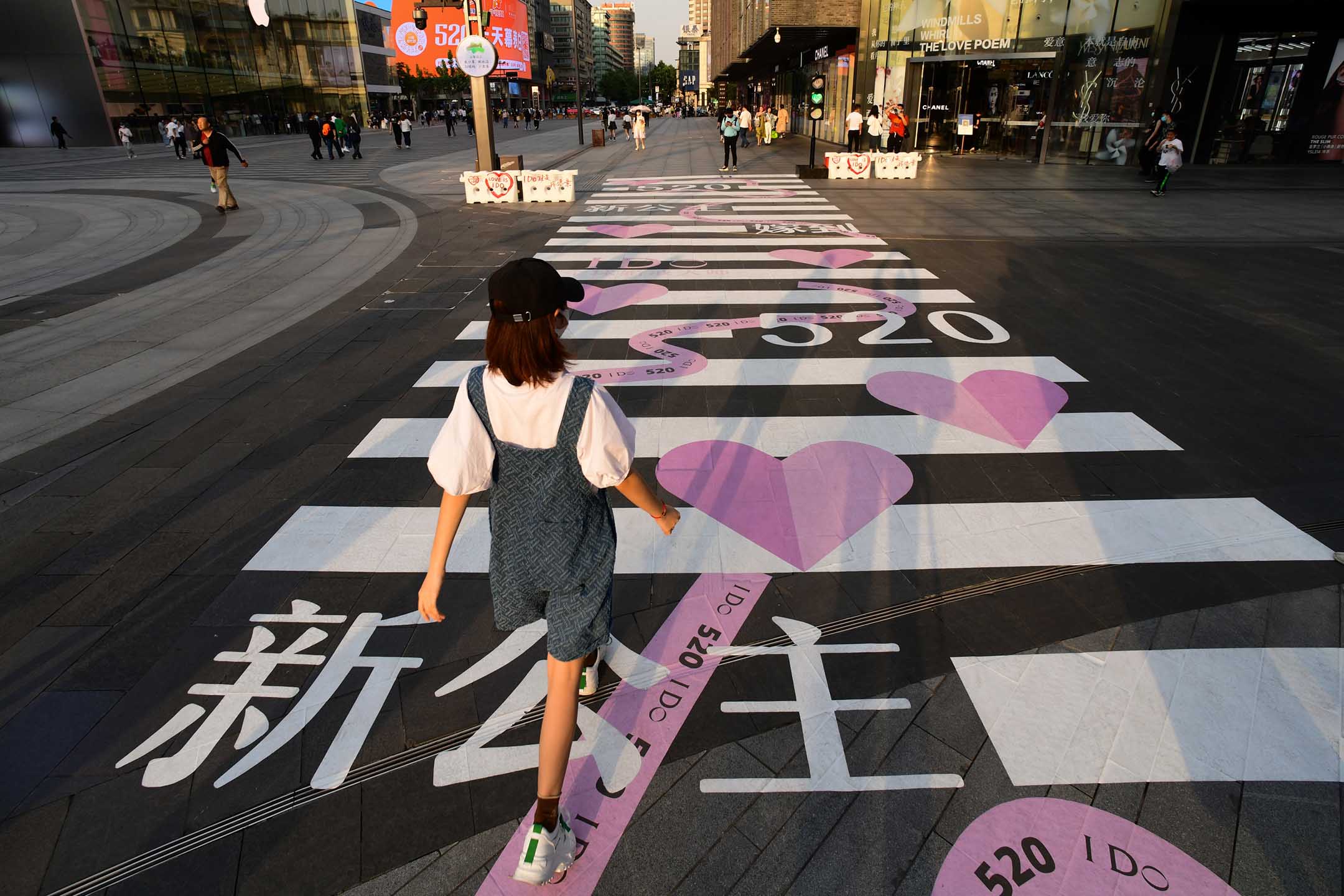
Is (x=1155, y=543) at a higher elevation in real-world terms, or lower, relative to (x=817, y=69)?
lower

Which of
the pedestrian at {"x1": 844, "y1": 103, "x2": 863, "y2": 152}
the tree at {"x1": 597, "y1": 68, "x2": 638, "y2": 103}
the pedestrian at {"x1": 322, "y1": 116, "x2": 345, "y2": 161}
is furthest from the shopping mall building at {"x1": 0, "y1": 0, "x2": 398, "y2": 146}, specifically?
the tree at {"x1": 597, "y1": 68, "x2": 638, "y2": 103}

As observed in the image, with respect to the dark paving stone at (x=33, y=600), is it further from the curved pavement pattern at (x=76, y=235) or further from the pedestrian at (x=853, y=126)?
the pedestrian at (x=853, y=126)

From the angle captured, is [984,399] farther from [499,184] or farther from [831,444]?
[499,184]

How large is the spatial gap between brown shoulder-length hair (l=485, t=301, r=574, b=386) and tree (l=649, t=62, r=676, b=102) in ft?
640

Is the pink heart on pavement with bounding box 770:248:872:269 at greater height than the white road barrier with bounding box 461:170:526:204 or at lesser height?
lesser

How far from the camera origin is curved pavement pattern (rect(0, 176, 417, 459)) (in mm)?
6727

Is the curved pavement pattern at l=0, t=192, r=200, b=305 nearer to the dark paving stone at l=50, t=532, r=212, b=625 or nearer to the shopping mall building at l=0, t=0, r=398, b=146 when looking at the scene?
the dark paving stone at l=50, t=532, r=212, b=625

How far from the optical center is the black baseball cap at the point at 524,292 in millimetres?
2105

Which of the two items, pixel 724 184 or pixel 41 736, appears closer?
pixel 41 736

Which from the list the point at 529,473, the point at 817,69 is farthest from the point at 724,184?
the point at 817,69

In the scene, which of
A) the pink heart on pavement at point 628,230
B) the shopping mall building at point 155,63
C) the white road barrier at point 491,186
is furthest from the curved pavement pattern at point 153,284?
the shopping mall building at point 155,63

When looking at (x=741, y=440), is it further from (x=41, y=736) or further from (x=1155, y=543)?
(x=41, y=736)

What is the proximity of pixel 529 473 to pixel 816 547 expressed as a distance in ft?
7.87

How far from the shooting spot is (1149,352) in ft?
24.2
